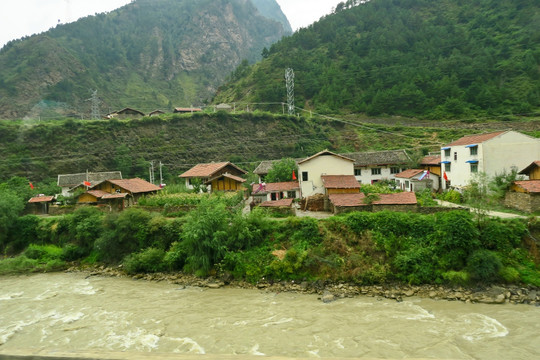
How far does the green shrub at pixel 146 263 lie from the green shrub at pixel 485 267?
1555cm

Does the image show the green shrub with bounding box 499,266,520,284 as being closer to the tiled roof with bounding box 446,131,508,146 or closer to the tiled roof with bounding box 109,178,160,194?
the tiled roof with bounding box 446,131,508,146

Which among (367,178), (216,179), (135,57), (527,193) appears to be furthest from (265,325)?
(135,57)

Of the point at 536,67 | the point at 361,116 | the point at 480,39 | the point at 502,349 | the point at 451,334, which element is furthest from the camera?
the point at 480,39

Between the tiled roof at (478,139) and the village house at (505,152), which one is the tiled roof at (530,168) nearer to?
the village house at (505,152)

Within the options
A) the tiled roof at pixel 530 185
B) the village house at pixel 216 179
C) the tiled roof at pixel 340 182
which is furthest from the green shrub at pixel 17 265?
the tiled roof at pixel 530 185

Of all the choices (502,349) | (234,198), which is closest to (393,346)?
(502,349)

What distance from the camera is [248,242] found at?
17.1m

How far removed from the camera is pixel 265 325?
11.6 m

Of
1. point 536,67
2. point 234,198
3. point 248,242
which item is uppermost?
point 536,67

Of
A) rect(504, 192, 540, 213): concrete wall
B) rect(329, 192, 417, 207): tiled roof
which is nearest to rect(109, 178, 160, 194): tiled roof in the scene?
rect(329, 192, 417, 207): tiled roof

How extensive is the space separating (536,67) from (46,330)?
6686 cm

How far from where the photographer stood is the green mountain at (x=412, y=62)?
48.5 m

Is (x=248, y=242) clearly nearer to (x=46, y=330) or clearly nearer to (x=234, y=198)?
(x=234, y=198)

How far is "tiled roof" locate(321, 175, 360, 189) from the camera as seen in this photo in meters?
21.9
